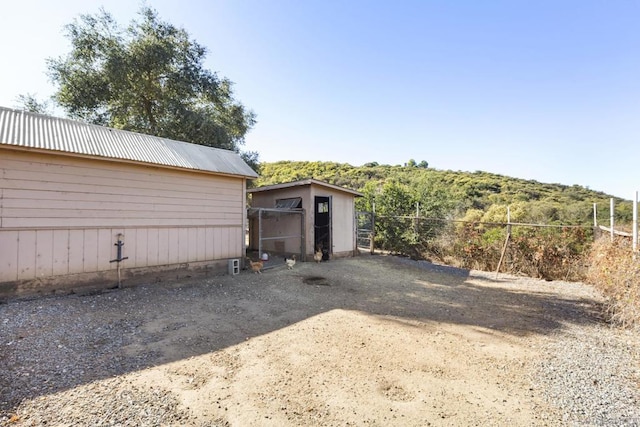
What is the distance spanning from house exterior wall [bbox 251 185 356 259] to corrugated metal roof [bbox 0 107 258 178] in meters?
2.23

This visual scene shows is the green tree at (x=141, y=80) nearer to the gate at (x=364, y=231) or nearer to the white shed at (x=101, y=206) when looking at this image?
the white shed at (x=101, y=206)

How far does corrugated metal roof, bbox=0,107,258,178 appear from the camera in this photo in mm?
5008

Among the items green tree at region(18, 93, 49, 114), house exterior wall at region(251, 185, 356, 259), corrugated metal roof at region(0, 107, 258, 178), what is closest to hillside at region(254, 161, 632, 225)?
house exterior wall at region(251, 185, 356, 259)

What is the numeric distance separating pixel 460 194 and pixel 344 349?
23.1m

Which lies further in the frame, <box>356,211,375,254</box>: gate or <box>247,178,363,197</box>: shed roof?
<box>356,211,375,254</box>: gate

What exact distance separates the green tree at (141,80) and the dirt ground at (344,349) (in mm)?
8978

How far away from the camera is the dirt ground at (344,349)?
2260 millimetres

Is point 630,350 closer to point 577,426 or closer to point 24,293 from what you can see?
point 577,426

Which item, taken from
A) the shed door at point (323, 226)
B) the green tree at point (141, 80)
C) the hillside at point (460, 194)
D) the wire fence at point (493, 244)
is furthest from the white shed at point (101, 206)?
the hillside at point (460, 194)

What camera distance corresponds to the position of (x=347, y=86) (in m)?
12.0

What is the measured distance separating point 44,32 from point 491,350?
14.1 metres

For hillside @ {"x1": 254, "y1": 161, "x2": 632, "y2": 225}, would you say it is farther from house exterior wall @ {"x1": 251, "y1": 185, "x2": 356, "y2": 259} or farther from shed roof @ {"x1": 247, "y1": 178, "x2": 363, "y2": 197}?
shed roof @ {"x1": 247, "y1": 178, "x2": 363, "y2": 197}

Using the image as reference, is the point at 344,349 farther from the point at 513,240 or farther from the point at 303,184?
the point at 513,240

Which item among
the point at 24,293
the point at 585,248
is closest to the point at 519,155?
the point at 585,248
